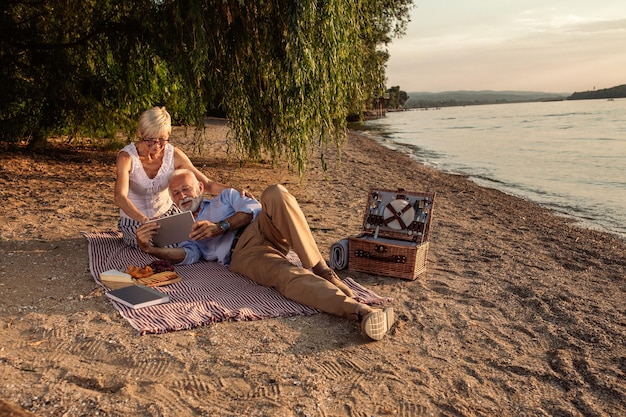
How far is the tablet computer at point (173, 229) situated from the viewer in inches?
185

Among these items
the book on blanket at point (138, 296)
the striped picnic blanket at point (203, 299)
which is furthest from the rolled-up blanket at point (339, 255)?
the book on blanket at point (138, 296)

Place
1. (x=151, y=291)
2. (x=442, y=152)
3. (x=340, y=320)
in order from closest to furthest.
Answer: (x=340, y=320) < (x=151, y=291) < (x=442, y=152)

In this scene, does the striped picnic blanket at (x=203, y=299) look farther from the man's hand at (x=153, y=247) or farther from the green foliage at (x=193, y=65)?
the green foliage at (x=193, y=65)

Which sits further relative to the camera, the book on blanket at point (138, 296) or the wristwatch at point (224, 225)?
the wristwatch at point (224, 225)

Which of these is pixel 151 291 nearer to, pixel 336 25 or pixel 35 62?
pixel 336 25

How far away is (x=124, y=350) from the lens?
342cm

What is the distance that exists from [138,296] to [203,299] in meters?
0.48

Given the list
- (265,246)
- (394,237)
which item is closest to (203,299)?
(265,246)

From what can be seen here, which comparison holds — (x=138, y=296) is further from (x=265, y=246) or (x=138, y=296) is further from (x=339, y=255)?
(x=339, y=255)

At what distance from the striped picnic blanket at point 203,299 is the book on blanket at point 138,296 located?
38 mm

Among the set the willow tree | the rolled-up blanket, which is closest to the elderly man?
the rolled-up blanket

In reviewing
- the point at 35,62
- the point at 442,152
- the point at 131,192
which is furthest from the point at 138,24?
the point at 442,152

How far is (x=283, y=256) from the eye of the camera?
4527 millimetres

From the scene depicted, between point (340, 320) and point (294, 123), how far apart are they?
14.8 feet
